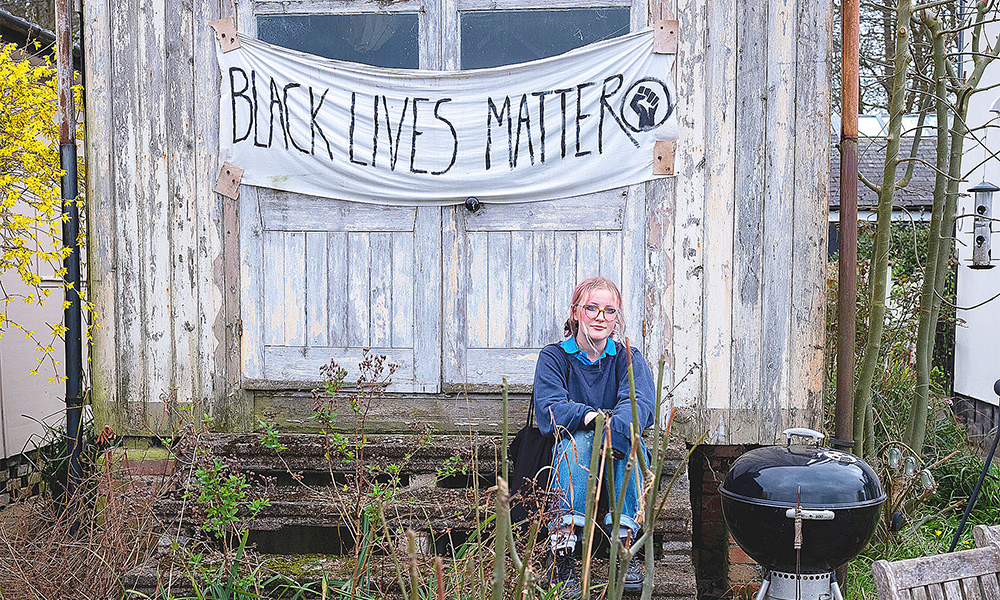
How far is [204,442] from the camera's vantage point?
15.5ft

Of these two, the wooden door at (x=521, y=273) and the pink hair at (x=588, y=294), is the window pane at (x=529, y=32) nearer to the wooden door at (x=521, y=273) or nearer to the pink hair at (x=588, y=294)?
the wooden door at (x=521, y=273)

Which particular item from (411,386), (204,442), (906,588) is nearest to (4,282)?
(204,442)

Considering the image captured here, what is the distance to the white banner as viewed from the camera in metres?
4.74

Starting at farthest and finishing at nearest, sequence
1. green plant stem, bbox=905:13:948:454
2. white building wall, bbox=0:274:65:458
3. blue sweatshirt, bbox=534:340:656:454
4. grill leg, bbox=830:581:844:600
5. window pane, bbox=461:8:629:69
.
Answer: white building wall, bbox=0:274:65:458 < green plant stem, bbox=905:13:948:454 < window pane, bbox=461:8:629:69 < blue sweatshirt, bbox=534:340:656:454 < grill leg, bbox=830:581:844:600

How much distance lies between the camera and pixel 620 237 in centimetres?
481

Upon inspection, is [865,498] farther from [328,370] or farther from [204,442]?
[204,442]

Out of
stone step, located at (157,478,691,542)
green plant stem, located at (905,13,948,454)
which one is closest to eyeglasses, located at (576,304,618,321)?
stone step, located at (157,478,691,542)

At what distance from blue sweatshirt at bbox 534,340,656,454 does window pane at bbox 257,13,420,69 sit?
1.93m

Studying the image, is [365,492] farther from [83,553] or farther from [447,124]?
→ [447,124]

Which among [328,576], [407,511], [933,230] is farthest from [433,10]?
[933,230]

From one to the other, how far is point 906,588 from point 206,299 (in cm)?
381

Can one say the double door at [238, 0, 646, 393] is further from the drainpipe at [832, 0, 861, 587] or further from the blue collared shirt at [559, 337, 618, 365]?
the drainpipe at [832, 0, 861, 587]

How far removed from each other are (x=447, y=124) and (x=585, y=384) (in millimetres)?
1703

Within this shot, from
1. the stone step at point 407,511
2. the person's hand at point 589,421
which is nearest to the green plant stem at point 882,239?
the stone step at point 407,511
